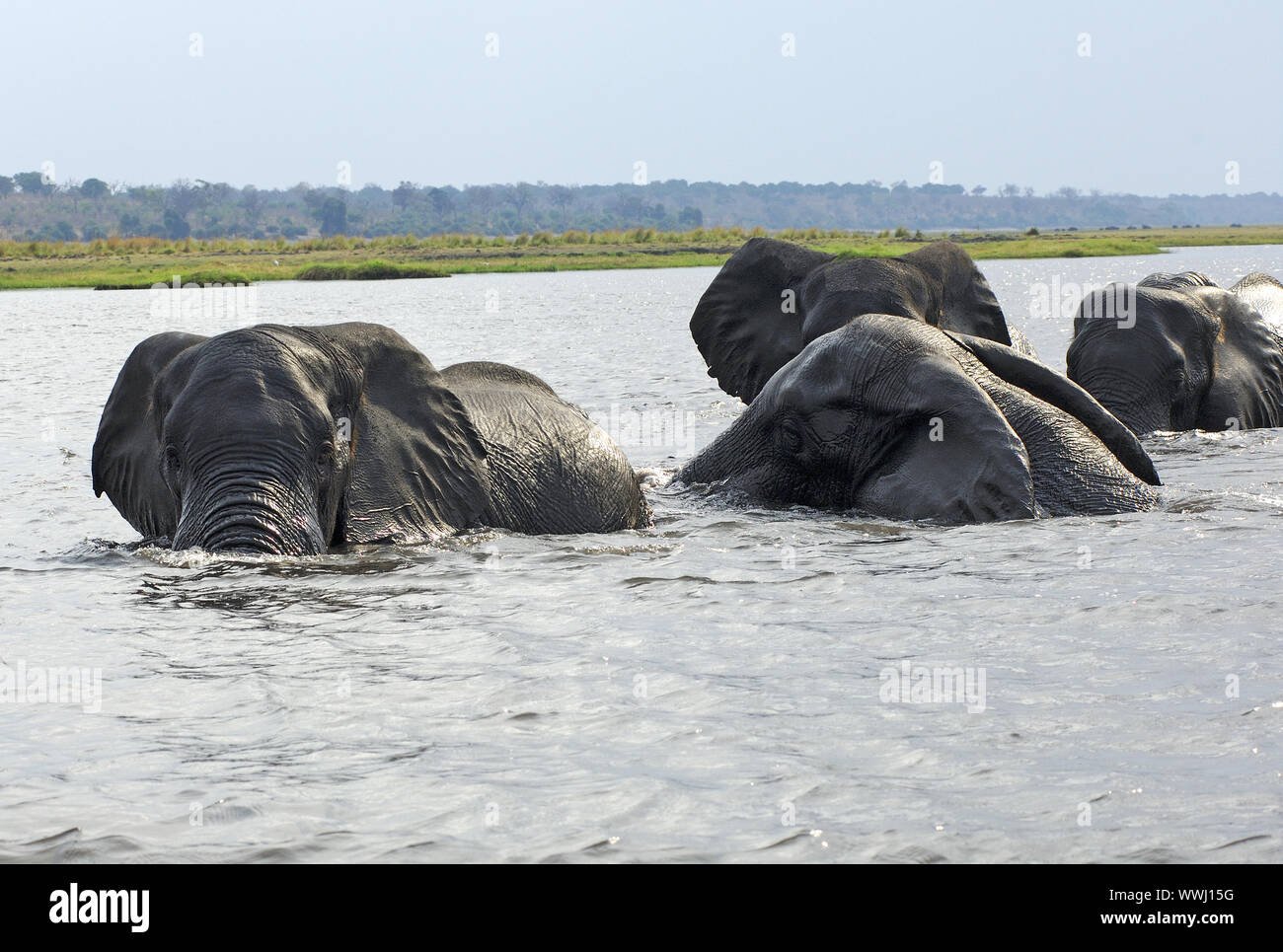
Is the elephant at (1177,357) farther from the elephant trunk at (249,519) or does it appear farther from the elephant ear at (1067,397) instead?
the elephant trunk at (249,519)

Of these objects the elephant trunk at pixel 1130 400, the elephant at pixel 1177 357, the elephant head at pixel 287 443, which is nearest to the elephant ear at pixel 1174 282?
the elephant at pixel 1177 357

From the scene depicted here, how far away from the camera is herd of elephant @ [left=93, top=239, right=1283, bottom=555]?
7.72m

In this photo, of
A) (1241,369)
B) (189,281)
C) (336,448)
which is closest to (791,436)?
(336,448)

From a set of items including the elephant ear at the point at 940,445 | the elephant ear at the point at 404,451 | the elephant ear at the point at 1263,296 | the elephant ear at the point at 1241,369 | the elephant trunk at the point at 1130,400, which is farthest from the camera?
the elephant ear at the point at 1263,296

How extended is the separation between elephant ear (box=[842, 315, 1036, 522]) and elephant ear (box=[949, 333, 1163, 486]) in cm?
63

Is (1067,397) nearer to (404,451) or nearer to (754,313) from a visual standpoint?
(404,451)

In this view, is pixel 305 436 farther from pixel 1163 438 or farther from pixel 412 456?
pixel 1163 438

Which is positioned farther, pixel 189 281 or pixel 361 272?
pixel 361 272

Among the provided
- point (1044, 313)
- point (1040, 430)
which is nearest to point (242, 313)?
point (1044, 313)

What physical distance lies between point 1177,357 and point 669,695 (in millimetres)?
10015

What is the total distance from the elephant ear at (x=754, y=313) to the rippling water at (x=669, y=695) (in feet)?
16.9

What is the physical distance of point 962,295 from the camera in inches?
591

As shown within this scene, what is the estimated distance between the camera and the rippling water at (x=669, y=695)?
475cm
